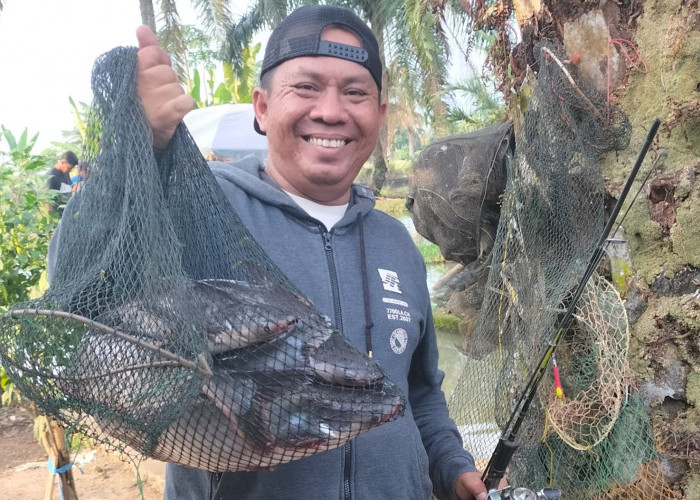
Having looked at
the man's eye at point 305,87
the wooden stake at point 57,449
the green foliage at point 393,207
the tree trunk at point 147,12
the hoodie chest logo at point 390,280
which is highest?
the tree trunk at point 147,12

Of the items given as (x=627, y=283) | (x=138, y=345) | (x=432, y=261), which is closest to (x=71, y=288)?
(x=138, y=345)

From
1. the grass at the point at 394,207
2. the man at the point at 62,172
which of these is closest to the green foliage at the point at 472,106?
the grass at the point at 394,207

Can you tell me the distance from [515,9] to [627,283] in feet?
4.85

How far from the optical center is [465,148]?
3.45 metres

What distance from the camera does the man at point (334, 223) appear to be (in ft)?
5.66

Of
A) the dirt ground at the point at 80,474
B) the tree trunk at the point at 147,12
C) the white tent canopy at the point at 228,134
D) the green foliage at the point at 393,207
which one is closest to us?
the dirt ground at the point at 80,474

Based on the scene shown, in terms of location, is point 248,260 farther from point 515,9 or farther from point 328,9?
point 515,9

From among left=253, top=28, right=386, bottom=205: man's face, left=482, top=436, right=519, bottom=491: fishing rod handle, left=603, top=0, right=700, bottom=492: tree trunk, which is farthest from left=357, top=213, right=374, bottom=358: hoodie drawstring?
left=603, top=0, right=700, bottom=492: tree trunk

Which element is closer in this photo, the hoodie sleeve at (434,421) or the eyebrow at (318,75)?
the eyebrow at (318,75)

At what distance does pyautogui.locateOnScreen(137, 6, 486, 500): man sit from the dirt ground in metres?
3.50

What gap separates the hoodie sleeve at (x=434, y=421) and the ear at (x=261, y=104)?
2.73 ft

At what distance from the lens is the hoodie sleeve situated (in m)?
2.05

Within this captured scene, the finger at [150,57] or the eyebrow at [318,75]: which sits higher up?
the finger at [150,57]

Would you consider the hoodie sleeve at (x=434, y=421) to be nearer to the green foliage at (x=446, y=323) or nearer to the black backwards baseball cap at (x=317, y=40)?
the black backwards baseball cap at (x=317, y=40)
